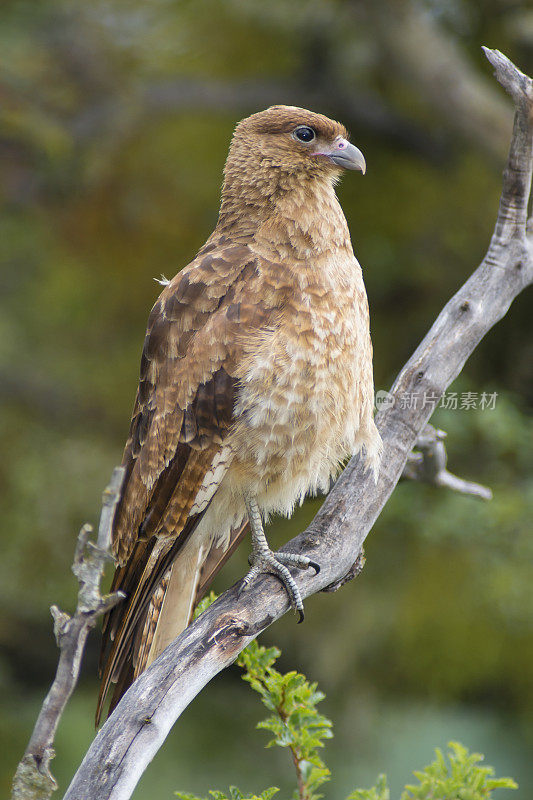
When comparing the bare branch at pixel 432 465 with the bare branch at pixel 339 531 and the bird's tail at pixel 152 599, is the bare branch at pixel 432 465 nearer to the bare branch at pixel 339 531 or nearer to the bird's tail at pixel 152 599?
the bare branch at pixel 339 531

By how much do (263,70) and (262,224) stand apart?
267 cm

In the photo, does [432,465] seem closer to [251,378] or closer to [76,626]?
[251,378]

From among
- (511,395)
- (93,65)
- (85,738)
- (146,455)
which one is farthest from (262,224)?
(85,738)

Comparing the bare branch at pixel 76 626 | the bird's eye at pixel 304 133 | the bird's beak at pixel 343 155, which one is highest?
the bird's eye at pixel 304 133

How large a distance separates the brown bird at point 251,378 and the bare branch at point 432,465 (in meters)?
0.20

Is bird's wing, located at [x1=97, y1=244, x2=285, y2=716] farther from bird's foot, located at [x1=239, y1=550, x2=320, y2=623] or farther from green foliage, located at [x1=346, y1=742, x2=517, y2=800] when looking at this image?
green foliage, located at [x1=346, y1=742, x2=517, y2=800]

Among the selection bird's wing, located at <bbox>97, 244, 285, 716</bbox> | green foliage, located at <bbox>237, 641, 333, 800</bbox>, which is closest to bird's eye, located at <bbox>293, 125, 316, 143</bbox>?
→ bird's wing, located at <bbox>97, 244, 285, 716</bbox>

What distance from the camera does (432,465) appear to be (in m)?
2.15

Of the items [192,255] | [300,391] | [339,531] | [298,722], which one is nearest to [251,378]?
[300,391]

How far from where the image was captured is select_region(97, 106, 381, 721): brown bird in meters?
1.85

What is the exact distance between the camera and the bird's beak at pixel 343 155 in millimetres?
2006

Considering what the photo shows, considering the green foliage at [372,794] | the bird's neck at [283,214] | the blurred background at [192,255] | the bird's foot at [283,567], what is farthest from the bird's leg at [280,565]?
the blurred background at [192,255]

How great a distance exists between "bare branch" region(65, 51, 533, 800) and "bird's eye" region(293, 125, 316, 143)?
43cm

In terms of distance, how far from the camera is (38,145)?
11.2 feet
